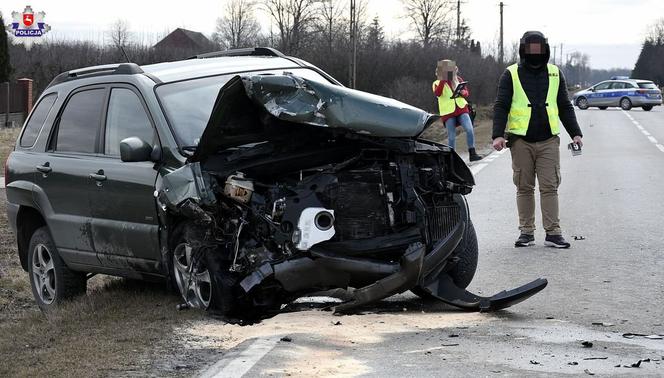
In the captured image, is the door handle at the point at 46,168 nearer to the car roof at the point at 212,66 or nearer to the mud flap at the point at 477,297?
the car roof at the point at 212,66

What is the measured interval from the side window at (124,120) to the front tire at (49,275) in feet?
3.67

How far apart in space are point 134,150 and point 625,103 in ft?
164

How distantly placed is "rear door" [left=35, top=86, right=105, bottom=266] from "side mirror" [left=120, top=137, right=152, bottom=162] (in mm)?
799

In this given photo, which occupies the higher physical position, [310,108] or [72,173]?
[310,108]

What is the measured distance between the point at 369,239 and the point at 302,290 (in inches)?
19.3

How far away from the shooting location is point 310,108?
19.6 ft

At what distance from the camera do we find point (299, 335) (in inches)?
242

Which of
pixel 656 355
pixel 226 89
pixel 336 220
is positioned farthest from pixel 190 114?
pixel 656 355

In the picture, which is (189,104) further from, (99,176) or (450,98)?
(450,98)

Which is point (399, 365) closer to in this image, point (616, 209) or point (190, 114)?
point (190, 114)

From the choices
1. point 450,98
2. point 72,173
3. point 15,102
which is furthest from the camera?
point 15,102

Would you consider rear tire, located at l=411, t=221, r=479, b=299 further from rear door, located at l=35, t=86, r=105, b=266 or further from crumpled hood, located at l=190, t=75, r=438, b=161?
rear door, located at l=35, t=86, r=105, b=266

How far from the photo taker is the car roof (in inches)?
295
